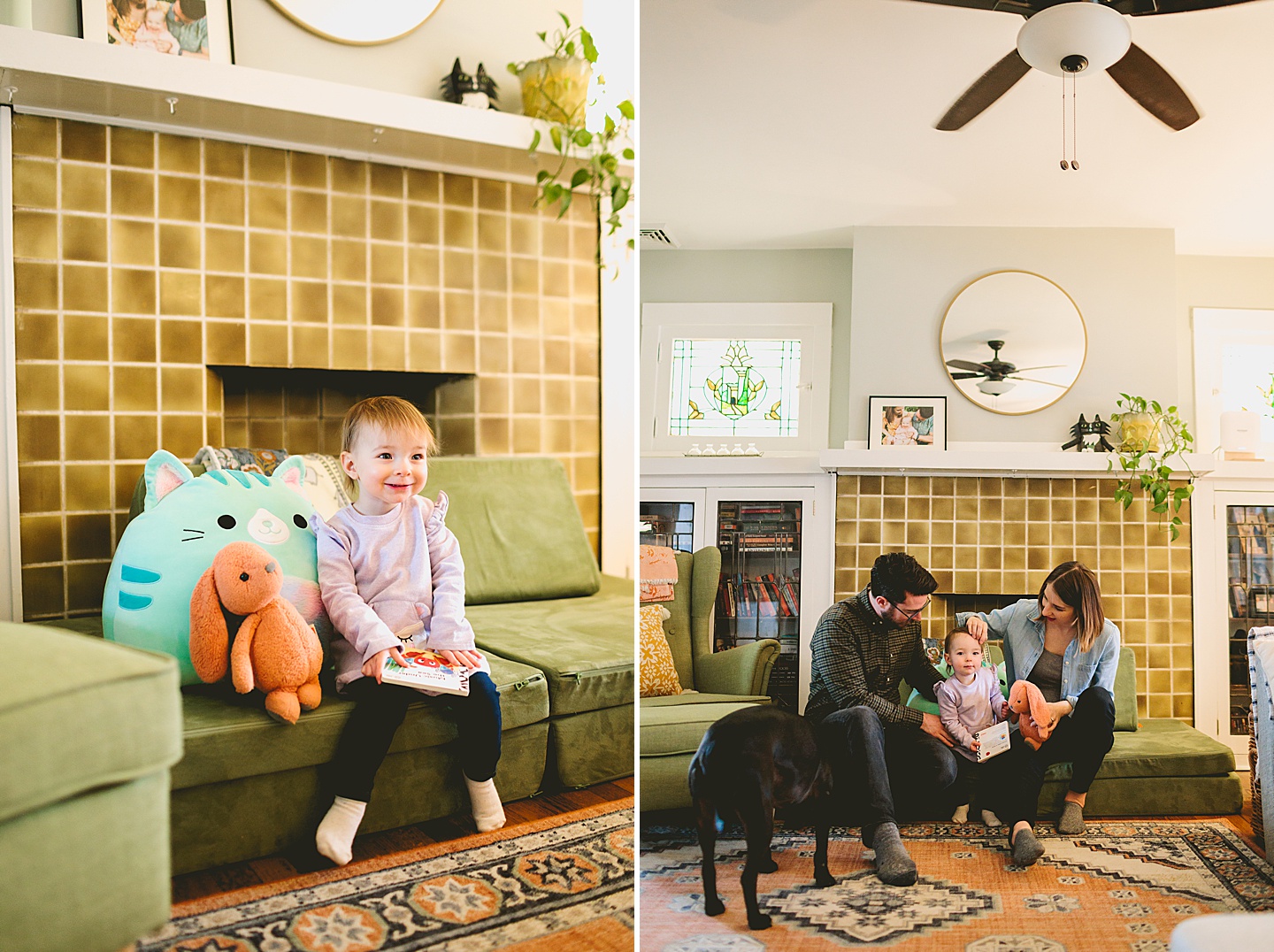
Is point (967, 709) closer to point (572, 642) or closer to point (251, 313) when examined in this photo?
point (572, 642)

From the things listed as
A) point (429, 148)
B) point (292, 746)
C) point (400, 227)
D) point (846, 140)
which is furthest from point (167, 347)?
point (846, 140)

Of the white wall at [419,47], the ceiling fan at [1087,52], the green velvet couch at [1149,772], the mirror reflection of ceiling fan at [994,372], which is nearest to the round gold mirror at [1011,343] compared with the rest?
the mirror reflection of ceiling fan at [994,372]

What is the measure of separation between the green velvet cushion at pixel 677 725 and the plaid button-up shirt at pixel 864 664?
0.08 metres

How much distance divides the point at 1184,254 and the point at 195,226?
1.79 meters

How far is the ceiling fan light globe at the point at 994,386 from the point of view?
1.09 metres

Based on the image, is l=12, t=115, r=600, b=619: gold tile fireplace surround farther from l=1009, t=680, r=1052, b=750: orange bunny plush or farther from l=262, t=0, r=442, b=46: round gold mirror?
l=1009, t=680, r=1052, b=750: orange bunny plush

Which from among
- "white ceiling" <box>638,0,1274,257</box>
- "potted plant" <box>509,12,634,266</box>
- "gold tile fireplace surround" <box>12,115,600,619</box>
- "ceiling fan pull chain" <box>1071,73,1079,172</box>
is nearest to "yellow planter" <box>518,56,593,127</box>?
"potted plant" <box>509,12,634,266</box>

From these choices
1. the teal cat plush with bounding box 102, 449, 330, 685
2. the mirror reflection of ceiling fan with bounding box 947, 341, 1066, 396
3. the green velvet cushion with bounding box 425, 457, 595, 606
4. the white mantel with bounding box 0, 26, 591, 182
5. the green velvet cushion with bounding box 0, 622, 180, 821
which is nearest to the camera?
the green velvet cushion with bounding box 0, 622, 180, 821

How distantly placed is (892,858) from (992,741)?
188mm

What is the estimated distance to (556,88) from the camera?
1974 millimetres

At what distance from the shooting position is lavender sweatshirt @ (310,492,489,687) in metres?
1.32

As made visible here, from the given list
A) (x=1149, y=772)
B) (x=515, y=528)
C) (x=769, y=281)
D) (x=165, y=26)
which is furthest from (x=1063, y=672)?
(x=165, y=26)

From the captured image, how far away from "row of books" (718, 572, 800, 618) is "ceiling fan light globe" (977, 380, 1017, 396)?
1.13 feet

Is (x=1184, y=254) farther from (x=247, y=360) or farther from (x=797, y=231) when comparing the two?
(x=247, y=360)
